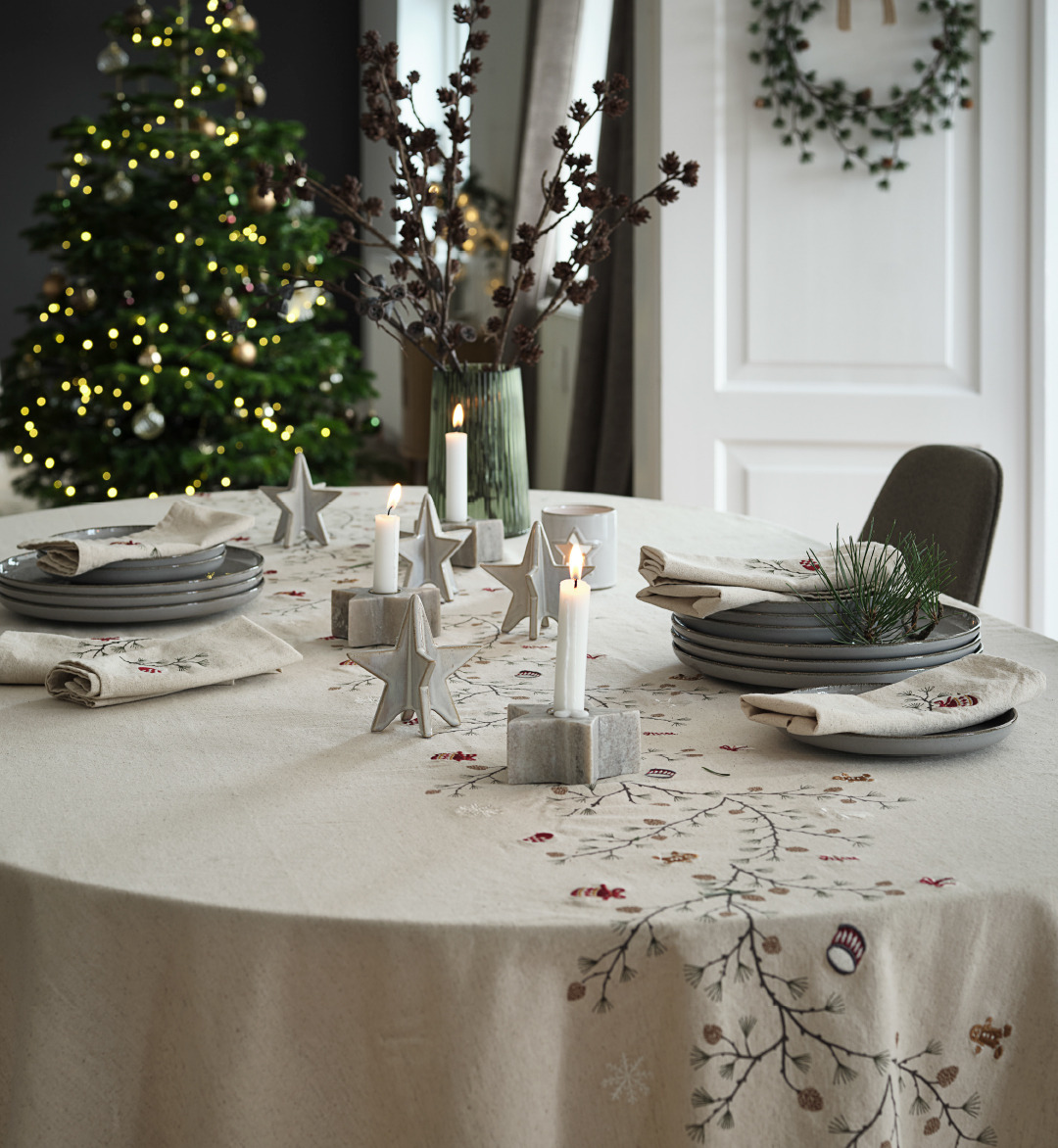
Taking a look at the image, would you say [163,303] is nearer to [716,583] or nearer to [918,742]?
[716,583]

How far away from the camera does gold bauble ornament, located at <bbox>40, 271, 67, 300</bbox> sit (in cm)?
390

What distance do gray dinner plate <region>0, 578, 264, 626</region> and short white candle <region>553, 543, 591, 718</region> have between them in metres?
0.56

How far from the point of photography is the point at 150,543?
139 centimetres

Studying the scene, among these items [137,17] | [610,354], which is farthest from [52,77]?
[610,354]

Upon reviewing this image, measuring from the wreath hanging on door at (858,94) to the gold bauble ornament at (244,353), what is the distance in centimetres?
180

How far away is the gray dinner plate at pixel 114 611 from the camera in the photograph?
1260 mm

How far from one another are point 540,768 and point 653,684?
0.89 feet

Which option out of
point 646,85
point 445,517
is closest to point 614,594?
point 445,517

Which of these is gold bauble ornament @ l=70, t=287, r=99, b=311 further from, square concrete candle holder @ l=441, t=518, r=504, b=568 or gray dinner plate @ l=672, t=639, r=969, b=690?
gray dinner plate @ l=672, t=639, r=969, b=690

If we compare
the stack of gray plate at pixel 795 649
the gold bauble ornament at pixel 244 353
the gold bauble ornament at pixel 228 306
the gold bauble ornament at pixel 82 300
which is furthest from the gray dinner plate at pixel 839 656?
the gold bauble ornament at pixel 82 300

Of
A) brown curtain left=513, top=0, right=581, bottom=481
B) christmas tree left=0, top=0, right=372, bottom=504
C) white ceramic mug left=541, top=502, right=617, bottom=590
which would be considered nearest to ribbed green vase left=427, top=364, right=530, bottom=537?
white ceramic mug left=541, top=502, right=617, bottom=590

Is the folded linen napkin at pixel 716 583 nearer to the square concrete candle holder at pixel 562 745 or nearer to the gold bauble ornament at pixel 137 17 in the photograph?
the square concrete candle holder at pixel 562 745

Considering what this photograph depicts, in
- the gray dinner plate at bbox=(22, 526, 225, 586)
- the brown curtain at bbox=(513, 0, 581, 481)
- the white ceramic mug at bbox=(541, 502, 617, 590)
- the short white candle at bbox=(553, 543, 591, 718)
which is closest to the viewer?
the short white candle at bbox=(553, 543, 591, 718)

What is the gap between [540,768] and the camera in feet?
2.86
